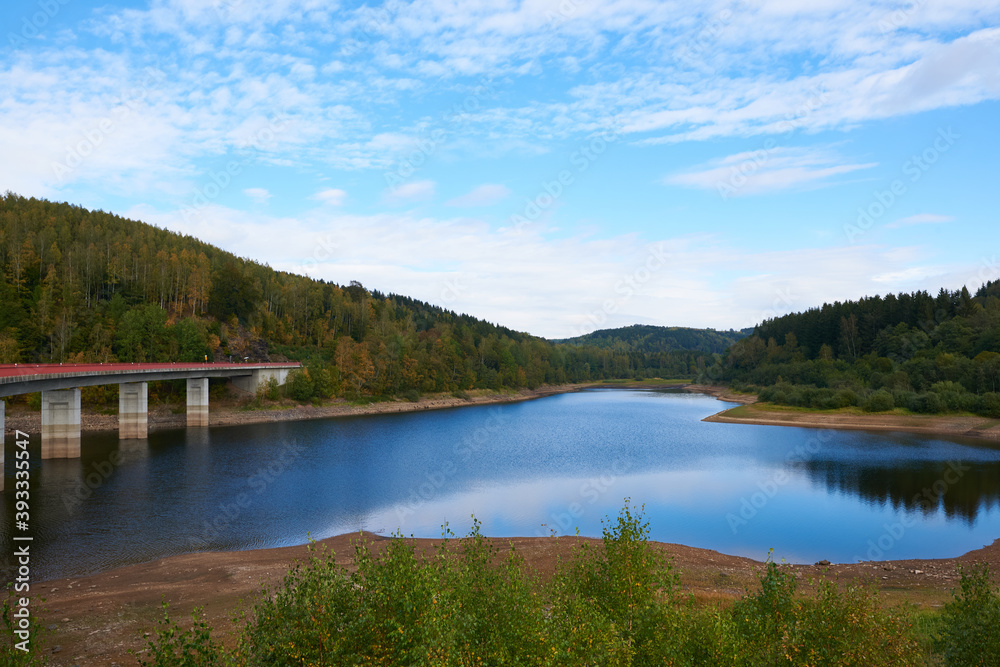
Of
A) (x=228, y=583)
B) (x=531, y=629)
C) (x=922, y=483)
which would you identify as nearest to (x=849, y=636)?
(x=531, y=629)

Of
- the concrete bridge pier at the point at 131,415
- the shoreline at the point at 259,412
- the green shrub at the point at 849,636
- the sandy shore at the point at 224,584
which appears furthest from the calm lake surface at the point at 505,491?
the green shrub at the point at 849,636

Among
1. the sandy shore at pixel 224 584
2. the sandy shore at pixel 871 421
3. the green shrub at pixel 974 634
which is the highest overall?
the green shrub at pixel 974 634

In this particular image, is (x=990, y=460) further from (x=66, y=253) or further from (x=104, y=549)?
(x=66, y=253)

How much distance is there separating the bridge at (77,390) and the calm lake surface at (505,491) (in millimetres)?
1916

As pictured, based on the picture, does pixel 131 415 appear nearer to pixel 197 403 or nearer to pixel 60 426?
pixel 60 426

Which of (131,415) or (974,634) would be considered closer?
(974,634)

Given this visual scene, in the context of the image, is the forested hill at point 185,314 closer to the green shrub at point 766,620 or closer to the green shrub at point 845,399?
the green shrub at point 845,399

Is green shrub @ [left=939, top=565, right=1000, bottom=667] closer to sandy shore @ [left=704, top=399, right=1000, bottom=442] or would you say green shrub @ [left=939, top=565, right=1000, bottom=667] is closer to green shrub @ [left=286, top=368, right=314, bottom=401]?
sandy shore @ [left=704, top=399, right=1000, bottom=442]

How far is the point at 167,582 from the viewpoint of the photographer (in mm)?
19844

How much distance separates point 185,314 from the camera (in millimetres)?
94188

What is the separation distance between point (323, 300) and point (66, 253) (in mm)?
52092

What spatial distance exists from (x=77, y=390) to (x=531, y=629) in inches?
2065

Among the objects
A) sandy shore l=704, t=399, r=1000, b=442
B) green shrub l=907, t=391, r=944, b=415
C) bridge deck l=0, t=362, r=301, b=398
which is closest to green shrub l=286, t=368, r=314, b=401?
bridge deck l=0, t=362, r=301, b=398

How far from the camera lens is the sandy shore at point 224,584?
14.9 metres
